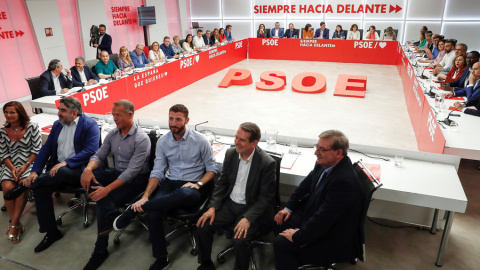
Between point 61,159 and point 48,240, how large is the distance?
0.78 meters

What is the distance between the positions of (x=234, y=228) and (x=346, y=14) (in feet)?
44.1

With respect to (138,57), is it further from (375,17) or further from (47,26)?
(375,17)

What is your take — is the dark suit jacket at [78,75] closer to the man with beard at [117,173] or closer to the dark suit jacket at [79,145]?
the dark suit jacket at [79,145]

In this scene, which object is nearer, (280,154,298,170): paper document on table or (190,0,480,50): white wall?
(280,154,298,170): paper document on table

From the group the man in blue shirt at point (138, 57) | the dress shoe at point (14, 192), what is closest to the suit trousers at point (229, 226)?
the dress shoe at point (14, 192)

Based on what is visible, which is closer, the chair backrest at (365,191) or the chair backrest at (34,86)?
the chair backrest at (365,191)

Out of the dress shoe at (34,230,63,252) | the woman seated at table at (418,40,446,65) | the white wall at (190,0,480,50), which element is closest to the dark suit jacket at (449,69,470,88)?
the woman seated at table at (418,40,446,65)

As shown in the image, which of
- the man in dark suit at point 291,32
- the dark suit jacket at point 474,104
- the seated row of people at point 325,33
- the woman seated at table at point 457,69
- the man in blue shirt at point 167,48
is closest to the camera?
the dark suit jacket at point 474,104

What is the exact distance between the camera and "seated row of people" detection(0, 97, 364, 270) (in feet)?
7.72

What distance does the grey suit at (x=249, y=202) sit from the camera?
8.77 ft

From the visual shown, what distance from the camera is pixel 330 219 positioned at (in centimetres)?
228

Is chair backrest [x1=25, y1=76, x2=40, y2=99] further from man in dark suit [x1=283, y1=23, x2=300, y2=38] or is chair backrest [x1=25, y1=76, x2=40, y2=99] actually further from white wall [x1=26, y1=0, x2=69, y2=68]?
man in dark suit [x1=283, y1=23, x2=300, y2=38]

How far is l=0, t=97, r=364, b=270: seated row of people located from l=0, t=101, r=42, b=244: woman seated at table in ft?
0.04

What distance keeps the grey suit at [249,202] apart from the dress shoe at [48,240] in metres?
1.49
